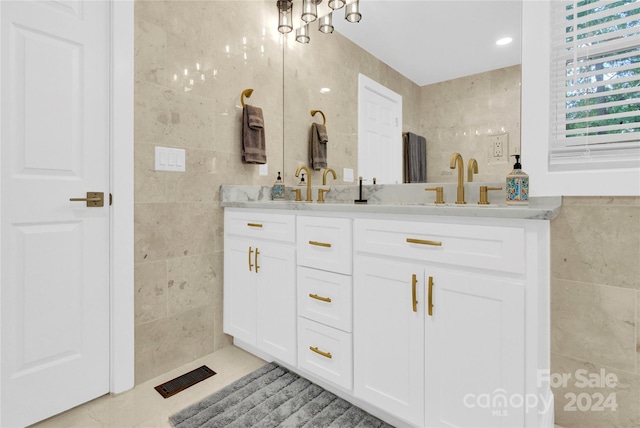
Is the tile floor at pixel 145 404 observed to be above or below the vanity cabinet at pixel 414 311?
below

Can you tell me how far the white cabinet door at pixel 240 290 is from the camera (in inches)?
75.0

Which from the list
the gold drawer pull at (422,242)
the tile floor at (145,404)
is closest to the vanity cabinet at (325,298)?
the gold drawer pull at (422,242)

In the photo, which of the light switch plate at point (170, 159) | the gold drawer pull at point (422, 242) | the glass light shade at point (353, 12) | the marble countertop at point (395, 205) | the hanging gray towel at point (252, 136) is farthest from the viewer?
the hanging gray towel at point (252, 136)

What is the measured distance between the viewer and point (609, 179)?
1.28 metres

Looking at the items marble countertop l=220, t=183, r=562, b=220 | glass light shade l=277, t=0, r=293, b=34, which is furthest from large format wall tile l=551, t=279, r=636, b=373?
glass light shade l=277, t=0, r=293, b=34

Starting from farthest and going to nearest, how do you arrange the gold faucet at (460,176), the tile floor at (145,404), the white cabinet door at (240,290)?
the white cabinet door at (240,290) < the gold faucet at (460,176) < the tile floor at (145,404)

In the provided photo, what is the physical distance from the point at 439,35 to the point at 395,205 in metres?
0.98

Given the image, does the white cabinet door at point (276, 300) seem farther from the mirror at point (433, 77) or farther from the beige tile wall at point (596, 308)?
the beige tile wall at point (596, 308)

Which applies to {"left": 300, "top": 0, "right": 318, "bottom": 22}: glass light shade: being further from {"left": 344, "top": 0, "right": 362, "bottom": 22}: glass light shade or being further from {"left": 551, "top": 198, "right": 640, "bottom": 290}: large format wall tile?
{"left": 551, "top": 198, "right": 640, "bottom": 290}: large format wall tile

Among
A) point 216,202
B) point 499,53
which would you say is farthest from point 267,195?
point 499,53

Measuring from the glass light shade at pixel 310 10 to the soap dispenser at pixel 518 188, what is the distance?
172cm

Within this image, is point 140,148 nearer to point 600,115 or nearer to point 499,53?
point 499,53

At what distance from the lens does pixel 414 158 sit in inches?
70.4
